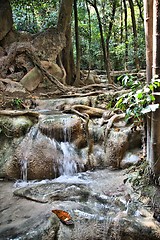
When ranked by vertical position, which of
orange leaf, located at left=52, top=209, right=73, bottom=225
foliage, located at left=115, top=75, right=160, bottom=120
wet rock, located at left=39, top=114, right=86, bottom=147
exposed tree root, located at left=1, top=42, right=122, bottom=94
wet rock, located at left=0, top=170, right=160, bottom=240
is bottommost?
wet rock, located at left=0, top=170, right=160, bottom=240

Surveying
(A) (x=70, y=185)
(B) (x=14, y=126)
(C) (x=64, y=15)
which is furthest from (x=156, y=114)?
(C) (x=64, y=15)

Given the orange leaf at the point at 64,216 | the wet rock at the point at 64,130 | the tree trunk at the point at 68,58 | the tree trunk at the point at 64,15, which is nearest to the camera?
the orange leaf at the point at 64,216

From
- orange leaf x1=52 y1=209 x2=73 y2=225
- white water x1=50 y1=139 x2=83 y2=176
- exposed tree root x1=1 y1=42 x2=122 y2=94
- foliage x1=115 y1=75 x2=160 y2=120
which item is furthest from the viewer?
exposed tree root x1=1 y1=42 x2=122 y2=94

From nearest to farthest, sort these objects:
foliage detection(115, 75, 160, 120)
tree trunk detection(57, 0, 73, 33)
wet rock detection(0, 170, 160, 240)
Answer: foliage detection(115, 75, 160, 120) < wet rock detection(0, 170, 160, 240) < tree trunk detection(57, 0, 73, 33)

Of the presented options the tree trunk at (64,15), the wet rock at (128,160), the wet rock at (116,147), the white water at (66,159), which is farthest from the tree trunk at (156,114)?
the tree trunk at (64,15)

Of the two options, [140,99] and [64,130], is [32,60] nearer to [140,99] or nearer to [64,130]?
[64,130]

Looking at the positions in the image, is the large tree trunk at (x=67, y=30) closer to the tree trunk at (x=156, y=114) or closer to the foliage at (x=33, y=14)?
the foliage at (x=33, y=14)

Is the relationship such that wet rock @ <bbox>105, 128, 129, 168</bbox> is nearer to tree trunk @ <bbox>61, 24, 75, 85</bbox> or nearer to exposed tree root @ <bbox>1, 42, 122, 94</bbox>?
exposed tree root @ <bbox>1, 42, 122, 94</bbox>

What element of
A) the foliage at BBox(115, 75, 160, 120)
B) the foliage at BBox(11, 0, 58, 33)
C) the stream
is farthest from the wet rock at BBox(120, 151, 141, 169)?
the foliage at BBox(11, 0, 58, 33)

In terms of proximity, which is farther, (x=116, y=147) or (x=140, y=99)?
(x=116, y=147)

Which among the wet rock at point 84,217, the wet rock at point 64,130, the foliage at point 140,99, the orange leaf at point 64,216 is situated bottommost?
the wet rock at point 84,217

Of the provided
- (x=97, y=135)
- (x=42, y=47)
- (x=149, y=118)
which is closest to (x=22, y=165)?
(x=97, y=135)

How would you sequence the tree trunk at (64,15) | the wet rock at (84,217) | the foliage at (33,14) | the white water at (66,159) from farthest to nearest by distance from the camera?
the foliage at (33,14)
the tree trunk at (64,15)
the white water at (66,159)
the wet rock at (84,217)

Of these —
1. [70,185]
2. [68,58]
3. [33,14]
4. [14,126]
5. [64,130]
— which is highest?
[33,14]
